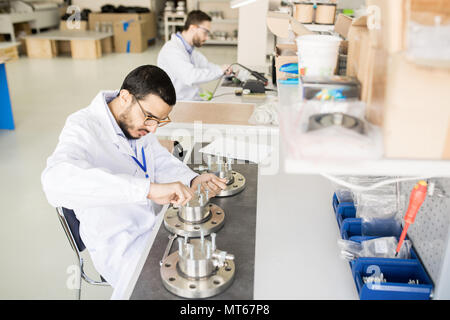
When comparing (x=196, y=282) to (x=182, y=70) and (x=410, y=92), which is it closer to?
(x=410, y=92)

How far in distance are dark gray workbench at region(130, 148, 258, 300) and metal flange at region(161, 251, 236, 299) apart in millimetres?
21

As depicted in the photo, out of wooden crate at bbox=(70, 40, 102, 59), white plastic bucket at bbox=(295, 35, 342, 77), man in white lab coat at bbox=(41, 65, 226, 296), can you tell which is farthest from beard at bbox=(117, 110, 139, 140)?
wooden crate at bbox=(70, 40, 102, 59)

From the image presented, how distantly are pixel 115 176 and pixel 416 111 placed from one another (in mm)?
828

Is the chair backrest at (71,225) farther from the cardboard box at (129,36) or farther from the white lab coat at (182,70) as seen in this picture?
the cardboard box at (129,36)

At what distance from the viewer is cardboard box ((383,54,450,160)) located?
0.65 meters

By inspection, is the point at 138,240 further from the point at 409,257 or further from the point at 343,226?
the point at 409,257

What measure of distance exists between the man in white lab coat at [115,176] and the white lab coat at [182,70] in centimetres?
164

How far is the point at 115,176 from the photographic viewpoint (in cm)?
117

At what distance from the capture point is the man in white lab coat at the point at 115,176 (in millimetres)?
1168

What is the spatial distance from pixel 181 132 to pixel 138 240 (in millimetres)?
1128

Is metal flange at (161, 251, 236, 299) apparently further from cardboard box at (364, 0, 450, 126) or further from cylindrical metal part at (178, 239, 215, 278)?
cardboard box at (364, 0, 450, 126)

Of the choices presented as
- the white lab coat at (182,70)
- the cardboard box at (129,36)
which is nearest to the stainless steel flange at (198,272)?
the white lab coat at (182,70)

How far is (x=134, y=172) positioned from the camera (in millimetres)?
1545
